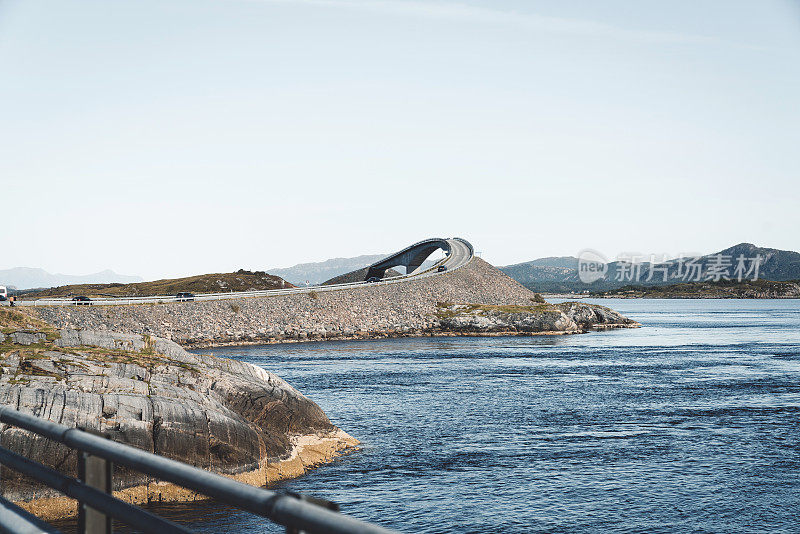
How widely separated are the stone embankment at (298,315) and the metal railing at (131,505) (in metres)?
75.6

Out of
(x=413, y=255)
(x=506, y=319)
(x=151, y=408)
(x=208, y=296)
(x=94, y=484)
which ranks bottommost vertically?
(x=506, y=319)

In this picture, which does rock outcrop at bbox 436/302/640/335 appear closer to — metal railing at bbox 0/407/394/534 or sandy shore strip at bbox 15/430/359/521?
sandy shore strip at bbox 15/430/359/521

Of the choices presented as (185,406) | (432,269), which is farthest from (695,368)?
(432,269)

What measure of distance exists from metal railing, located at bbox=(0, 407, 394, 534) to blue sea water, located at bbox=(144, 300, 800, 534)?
14.6m

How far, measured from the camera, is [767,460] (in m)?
26.8

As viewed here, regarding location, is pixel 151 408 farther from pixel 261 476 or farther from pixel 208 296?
pixel 208 296

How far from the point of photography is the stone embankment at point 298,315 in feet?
262

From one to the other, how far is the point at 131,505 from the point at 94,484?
0.79 meters

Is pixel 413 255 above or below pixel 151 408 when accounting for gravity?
above

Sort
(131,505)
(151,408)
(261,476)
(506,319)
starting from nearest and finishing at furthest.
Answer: (131,505), (151,408), (261,476), (506,319)

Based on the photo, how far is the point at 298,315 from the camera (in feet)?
307

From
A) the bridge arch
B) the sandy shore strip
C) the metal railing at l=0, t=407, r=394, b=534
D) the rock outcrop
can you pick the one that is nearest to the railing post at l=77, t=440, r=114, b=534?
the metal railing at l=0, t=407, r=394, b=534

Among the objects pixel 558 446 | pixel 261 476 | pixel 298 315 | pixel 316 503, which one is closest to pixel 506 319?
pixel 298 315

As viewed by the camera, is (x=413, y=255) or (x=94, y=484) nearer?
(x=94, y=484)
